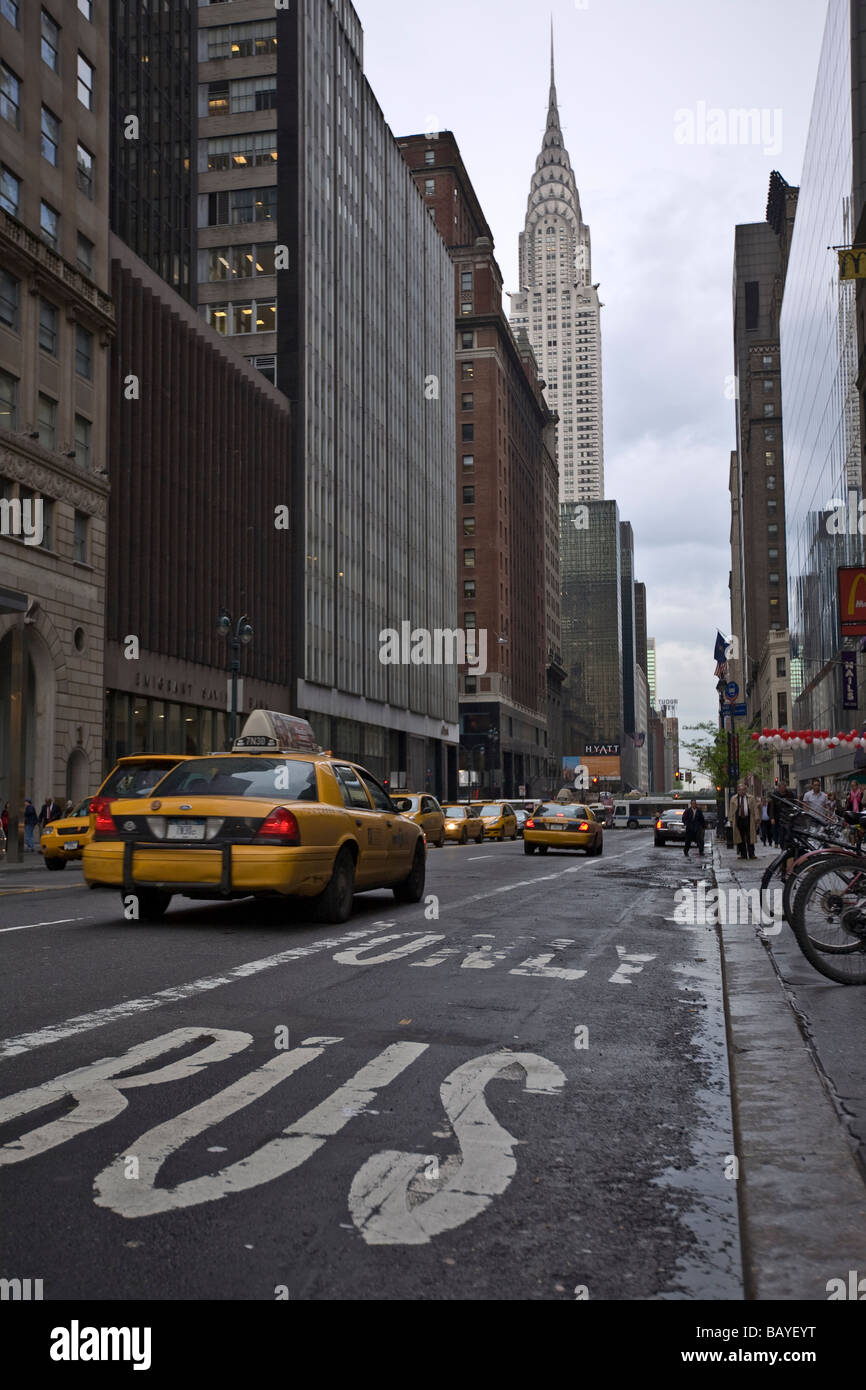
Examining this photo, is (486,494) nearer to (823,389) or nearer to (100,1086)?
(823,389)

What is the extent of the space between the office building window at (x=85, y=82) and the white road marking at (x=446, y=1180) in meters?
40.3

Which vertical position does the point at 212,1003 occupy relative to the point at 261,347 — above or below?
below

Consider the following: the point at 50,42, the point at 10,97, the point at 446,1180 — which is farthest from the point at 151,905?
the point at 50,42

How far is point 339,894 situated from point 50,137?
108 ft

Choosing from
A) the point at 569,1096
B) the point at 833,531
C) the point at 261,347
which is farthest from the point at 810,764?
the point at 569,1096

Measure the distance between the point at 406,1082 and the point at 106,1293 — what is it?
7.52ft

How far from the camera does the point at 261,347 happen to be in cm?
5684

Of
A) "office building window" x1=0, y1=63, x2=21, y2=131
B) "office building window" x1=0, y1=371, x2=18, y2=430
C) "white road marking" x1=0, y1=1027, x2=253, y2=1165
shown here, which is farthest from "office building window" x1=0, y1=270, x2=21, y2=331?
"white road marking" x1=0, y1=1027, x2=253, y2=1165

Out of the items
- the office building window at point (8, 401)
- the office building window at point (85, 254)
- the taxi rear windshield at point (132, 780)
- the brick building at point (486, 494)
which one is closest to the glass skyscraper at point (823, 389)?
the office building window at point (85, 254)

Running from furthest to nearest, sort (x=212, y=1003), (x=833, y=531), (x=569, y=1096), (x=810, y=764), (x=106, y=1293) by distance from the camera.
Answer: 1. (x=810, y=764)
2. (x=833, y=531)
3. (x=212, y=1003)
4. (x=569, y=1096)
5. (x=106, y=1293)

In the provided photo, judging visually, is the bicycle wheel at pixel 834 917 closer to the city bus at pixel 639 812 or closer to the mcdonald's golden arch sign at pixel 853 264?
the mcdonald's golden arch sign at pixel 853 264

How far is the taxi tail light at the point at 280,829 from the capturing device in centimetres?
1020

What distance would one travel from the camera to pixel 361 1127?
14.6 ft
